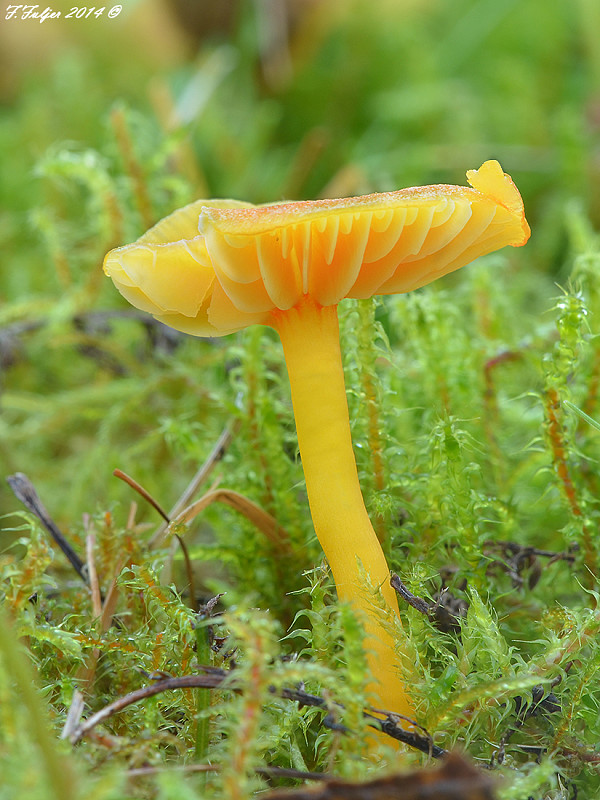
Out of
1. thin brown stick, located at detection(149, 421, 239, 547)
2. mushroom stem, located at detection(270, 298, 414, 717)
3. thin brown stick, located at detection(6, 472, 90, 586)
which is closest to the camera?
mushroom stem, located at detection(270, 298, 414, 717)

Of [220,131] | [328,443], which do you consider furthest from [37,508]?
[220,131]

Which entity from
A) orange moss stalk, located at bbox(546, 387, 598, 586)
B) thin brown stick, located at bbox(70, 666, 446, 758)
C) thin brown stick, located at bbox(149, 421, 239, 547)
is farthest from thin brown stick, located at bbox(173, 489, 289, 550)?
orange moss stalk, located at bbox(546, 387, 598, 586)

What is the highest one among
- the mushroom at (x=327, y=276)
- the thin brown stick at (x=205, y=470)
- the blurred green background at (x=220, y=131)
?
the blurred green background at (x=220, y=131)

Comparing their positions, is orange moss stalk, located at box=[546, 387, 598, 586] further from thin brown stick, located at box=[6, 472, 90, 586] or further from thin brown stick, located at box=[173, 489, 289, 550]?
thin brown stick, located at box=[6, 472, 90, 586]

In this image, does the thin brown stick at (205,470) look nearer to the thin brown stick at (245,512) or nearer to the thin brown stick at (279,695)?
the thin brown stick at (245,512)

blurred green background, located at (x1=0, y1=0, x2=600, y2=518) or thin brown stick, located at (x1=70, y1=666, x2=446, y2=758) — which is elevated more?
blurred green background, located at (x1=0, y1=0, x2=600, y2=518)

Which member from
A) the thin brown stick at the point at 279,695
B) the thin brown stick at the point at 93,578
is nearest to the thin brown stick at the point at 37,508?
the thin brown stick at the point at 93,578

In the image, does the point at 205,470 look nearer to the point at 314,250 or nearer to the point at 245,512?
the point at 245,512
